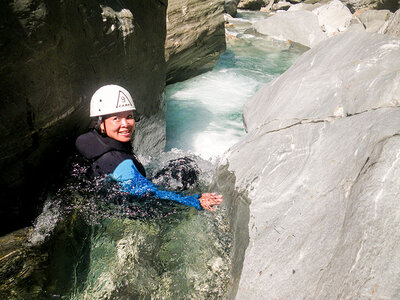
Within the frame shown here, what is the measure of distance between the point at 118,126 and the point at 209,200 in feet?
3.89

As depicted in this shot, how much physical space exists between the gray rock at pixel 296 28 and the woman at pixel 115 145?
12.9m

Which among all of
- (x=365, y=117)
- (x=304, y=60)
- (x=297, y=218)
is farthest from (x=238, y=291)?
(x=304, y=60)

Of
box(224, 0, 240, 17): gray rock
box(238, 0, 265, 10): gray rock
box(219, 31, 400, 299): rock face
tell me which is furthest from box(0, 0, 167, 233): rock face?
box(238, 0, 265, 10): gray rock

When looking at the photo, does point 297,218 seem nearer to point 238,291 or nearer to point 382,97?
point 238,291

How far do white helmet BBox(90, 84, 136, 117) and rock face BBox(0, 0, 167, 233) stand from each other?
0.18 metres

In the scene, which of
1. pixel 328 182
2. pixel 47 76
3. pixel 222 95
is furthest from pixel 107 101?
pixel 222 95

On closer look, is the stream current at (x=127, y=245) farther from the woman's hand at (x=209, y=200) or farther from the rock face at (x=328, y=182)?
the rock face at (x=328, y=182)

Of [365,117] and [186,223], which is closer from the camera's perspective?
[365,117]

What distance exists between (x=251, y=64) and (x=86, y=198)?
983 centimetres

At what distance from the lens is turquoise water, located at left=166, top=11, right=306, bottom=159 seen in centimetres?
638

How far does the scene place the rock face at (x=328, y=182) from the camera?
1.64 meters

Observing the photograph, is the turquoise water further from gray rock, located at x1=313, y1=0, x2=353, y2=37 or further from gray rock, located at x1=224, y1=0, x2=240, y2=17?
gray rock, located at x1=224, y1=0, x2=240, y2=17

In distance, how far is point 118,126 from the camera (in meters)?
2.91

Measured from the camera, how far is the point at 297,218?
2225mm
